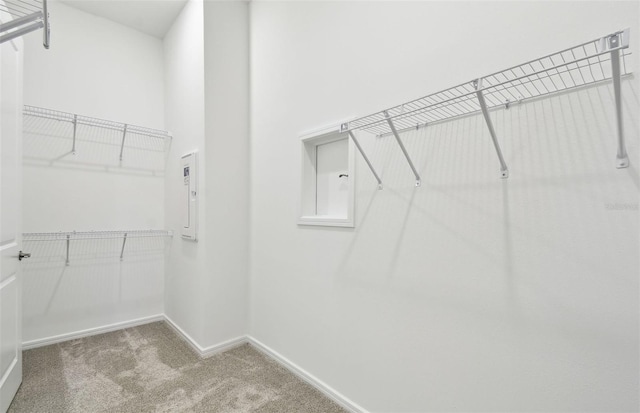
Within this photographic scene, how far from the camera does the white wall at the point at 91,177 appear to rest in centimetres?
250

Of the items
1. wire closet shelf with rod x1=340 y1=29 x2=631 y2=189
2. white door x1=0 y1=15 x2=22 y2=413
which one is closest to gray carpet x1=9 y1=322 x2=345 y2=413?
white door x1=0 y1=15 x2=22 y2=413

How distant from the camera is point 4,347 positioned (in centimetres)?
161

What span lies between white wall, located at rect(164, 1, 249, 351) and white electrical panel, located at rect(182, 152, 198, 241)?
8cm

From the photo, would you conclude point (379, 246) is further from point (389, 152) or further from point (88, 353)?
point (88, 353)

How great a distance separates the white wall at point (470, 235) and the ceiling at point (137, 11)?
5.16 ft

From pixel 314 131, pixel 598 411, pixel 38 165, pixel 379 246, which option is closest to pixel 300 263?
pixel 379 246

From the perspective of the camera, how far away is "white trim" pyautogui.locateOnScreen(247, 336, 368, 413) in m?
1.68

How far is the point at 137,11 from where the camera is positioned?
108 inches

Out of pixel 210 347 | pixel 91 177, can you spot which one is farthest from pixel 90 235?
pixel 210 347

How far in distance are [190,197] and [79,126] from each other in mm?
1359

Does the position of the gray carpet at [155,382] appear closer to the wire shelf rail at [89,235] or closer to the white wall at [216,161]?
the white wall at [216,161]

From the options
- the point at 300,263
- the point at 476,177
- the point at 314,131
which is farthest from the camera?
the point at 300,263

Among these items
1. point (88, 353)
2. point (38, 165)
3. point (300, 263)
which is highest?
point (38, 165)

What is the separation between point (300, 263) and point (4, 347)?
1.78 meters
